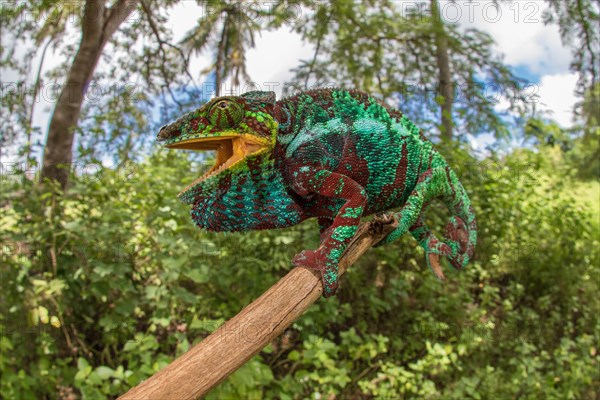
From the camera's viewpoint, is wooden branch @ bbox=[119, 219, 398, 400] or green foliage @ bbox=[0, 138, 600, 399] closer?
wooden branch @ bbox=[119, 219, 398, 400]

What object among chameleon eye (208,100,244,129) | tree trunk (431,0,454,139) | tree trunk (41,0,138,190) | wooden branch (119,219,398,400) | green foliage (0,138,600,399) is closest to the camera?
wooden branch (119,219,398,400)

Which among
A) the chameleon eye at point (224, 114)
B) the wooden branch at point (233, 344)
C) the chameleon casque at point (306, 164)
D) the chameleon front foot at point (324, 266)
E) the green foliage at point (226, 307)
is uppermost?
the chameleon eye at point (224, 114)

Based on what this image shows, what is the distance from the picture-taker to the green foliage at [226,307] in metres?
3.12

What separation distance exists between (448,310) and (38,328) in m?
3.36

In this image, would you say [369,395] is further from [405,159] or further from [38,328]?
[405,159]

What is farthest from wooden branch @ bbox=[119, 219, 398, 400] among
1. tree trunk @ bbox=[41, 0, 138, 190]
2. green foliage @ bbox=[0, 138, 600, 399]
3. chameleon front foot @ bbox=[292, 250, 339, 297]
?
tree trunk @ bbox=[41, 0, 138, 190]

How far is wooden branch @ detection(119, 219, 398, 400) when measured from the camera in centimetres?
116

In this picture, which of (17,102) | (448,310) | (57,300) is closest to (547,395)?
(448,310)

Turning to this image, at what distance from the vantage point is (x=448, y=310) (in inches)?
176

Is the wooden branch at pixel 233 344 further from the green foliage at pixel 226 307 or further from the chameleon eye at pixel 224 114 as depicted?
the green foliage at pixel 226 307

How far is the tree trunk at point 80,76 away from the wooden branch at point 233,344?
3.73 m

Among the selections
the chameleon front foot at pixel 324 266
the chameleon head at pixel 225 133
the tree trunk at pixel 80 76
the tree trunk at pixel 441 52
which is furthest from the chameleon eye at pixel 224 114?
the tree trunk at pixel 441 52

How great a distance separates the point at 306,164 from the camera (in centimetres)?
138

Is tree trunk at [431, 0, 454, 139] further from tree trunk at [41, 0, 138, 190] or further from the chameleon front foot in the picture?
the chameleon front foot
